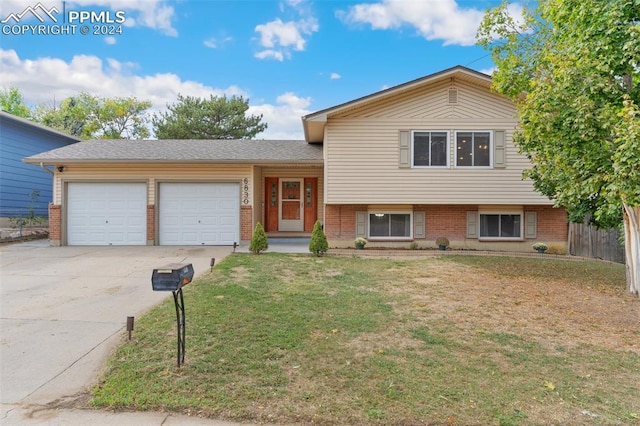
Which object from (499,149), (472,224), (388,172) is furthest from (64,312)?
(499,149)

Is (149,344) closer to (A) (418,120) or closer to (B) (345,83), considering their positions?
(A) (418,120)

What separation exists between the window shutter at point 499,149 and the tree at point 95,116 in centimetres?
3029

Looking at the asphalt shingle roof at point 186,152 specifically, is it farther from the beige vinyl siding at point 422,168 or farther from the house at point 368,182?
the beige vinyl siding at point 422,168

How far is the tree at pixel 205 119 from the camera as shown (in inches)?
943

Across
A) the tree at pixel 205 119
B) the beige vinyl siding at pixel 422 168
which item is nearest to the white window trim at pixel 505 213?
the beige vinyl siding at pixel 422 168

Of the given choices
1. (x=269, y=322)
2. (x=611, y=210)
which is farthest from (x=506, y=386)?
(x=611, y=210)

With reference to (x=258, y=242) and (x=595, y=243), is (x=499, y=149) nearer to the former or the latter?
(x=595, y=243)

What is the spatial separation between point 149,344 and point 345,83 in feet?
51.4

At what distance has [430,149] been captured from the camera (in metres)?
10.8

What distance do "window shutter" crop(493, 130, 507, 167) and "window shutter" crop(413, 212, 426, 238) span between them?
108 inches

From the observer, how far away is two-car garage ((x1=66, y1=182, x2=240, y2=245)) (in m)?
11.7

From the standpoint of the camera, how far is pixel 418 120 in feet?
34.9

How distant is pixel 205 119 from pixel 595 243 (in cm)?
2306

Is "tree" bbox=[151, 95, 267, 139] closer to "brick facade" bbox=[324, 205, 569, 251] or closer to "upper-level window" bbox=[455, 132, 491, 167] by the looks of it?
"brick facade" bbox=[324, 205, 569, 251]
